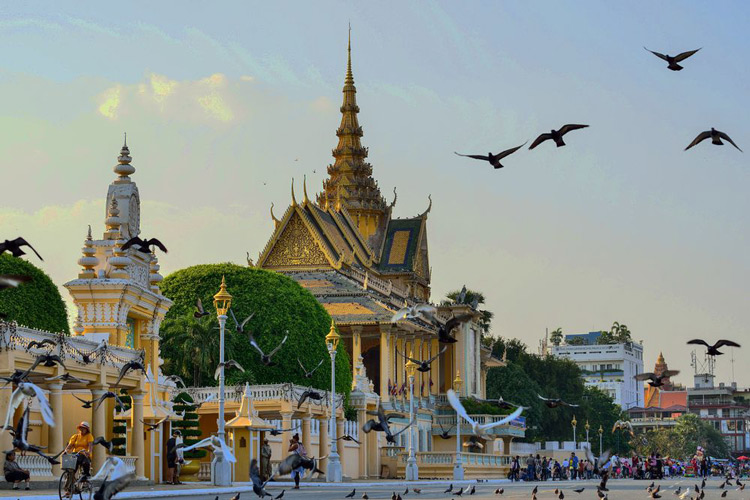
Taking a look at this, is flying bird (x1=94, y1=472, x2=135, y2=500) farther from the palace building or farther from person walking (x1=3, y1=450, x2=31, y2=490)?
the palace building

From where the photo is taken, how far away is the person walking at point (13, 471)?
1120 inches

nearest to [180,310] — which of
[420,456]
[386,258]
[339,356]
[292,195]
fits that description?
[339,356]

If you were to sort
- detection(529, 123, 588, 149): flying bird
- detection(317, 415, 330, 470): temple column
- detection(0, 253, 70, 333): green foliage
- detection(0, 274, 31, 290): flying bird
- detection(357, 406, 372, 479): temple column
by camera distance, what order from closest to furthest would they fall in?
detection(0, 274, 31, 290): flying bird < detection(529, 123, 588, 149): flying bird < detection(0, 253, 70, 333): green foliage < detection(317, 415, 330, 470): temple column < detection(357, 406, 372, 479): temple column

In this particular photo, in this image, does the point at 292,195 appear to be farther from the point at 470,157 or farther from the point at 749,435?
the point at 749,435

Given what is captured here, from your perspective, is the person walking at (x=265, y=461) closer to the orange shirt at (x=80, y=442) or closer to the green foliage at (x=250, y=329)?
the green foliage at (x=250, y=329)

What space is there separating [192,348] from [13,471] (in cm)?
2861

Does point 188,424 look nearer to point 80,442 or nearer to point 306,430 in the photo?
point 306,430

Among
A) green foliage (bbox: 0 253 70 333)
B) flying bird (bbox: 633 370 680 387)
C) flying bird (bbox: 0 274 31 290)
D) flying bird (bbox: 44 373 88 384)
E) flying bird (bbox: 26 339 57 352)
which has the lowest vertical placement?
flying bird (bbox: 633 370 680 387)

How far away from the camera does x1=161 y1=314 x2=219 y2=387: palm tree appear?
57031 mm

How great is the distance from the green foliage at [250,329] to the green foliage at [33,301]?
5277mm

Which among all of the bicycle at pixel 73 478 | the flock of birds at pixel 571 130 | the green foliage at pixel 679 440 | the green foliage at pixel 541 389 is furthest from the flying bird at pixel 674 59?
the green foliage at pixel 679 440

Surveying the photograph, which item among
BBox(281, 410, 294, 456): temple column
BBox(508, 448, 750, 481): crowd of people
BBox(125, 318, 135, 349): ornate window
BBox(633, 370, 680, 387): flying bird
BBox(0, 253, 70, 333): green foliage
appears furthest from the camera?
BBox(508, 448, 750, 481): crowd of people

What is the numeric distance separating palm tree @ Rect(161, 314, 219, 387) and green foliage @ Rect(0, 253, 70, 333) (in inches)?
187

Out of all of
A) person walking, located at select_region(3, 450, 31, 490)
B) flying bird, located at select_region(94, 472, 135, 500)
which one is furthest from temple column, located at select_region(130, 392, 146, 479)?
flying bird, located at select_region(94, 472, 135, 500)
